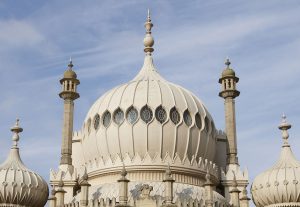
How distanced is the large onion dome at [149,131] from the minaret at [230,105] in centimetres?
173

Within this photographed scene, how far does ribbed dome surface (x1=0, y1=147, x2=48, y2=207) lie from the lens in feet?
110

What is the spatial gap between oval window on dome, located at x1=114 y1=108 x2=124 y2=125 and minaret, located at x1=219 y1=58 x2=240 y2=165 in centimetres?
747

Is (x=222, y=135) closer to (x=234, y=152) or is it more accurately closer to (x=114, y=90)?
(x=234, y=152)

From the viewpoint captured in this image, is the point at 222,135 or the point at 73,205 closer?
the point at 73,205

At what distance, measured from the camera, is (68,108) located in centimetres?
4031

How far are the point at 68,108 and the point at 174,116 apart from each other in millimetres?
7734

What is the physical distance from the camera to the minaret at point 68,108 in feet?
127

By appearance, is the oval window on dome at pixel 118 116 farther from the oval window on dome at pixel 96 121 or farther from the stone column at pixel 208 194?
the stone column at pixel 208 194

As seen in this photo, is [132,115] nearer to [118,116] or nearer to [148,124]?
[118,116]

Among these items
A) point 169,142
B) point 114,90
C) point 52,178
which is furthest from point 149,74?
point 52,178

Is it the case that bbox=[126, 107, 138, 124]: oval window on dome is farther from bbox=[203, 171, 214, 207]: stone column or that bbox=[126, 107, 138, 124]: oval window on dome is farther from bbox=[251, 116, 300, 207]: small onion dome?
bbox=[251, 116, 300, 207]: small onion dome

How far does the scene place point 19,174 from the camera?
34.4 metres

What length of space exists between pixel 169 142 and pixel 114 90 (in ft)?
17.1

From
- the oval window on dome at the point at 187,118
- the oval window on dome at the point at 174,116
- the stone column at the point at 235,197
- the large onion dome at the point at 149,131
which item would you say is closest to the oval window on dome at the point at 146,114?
the large onion dome at the point at 149,131
